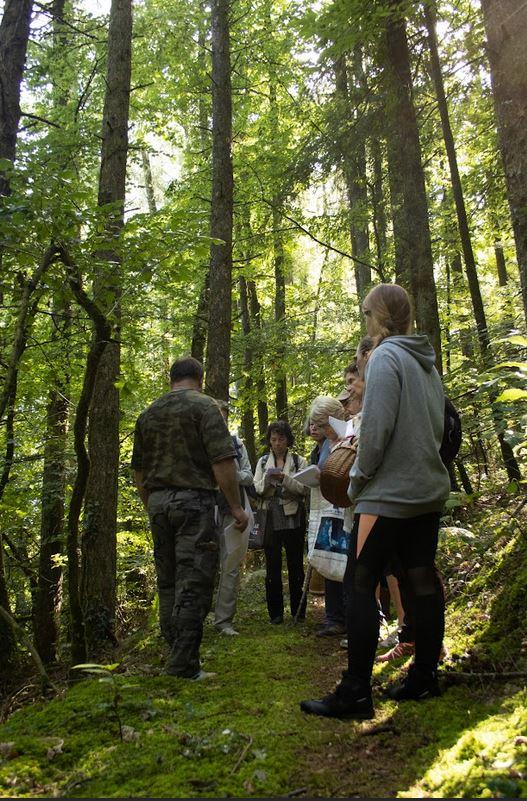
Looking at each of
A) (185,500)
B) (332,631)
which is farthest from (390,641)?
(185,500)

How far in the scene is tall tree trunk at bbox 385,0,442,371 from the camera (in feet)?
24.5

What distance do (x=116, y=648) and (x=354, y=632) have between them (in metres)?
4.61

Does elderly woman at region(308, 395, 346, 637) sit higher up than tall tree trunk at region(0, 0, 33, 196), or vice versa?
tall tree trunk at region(0, 0, 33, 196)

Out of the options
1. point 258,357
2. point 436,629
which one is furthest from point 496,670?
point 258,357

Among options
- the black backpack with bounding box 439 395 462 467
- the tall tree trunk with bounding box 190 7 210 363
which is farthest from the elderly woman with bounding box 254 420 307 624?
the tall tree trunk with bounding box 190 7 210 363

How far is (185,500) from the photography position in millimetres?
4160

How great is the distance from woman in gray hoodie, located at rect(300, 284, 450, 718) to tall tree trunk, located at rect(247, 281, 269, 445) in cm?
1001

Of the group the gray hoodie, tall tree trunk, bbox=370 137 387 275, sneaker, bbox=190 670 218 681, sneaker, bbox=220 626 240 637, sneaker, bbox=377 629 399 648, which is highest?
tall tree trunk, bbox=370 137 387 275

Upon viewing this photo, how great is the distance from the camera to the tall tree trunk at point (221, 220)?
8.46 meters

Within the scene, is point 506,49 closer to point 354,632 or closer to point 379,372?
point 379,372

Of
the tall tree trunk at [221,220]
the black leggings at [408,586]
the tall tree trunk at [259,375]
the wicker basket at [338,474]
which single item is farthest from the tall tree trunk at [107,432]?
the tall tree trunk at [259,375]

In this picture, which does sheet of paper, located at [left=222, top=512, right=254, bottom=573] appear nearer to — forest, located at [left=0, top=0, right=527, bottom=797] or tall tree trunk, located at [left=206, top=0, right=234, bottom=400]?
forest, located at [left=0, top=0, right=527, bottom=797]

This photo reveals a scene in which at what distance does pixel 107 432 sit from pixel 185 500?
388cm

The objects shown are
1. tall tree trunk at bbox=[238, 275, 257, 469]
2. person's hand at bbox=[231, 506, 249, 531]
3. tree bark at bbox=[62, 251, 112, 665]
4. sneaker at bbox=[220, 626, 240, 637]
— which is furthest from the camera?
tall tree trunk at bbox=[238, 275, 257, 469]
